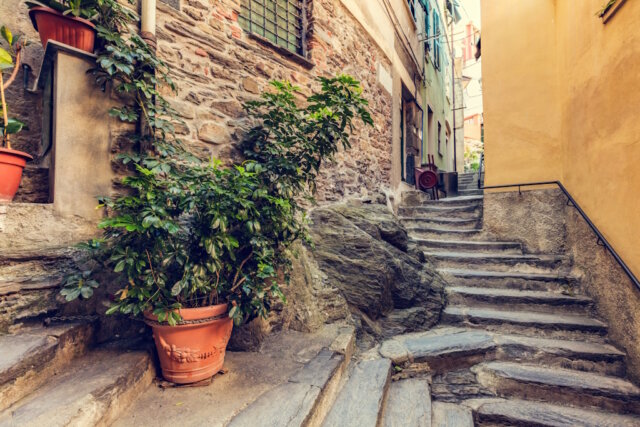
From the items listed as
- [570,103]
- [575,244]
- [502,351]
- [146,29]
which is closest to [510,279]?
[575,244]

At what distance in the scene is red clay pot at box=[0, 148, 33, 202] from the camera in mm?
1748

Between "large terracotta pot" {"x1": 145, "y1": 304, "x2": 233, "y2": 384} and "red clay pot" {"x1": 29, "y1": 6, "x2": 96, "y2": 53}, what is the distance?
1.69 meters

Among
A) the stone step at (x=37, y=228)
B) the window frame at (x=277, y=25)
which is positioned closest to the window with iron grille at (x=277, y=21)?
the window frame at (x=277, y=25)

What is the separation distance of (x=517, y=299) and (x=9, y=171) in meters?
4.19

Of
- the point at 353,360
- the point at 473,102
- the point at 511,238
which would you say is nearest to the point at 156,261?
the point at 353,360

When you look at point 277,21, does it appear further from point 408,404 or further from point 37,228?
point 408,404

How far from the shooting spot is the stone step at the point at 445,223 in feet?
16.1

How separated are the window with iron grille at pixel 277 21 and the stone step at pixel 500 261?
305 centimetres

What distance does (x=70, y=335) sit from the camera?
5.61 feet

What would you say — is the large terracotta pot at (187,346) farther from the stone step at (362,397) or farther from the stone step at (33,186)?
the stone step at (33,186)

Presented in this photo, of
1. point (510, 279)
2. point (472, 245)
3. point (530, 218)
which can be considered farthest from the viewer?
point (472, 245)

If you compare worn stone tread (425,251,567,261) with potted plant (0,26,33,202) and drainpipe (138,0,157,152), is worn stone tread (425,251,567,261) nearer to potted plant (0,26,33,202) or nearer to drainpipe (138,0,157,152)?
drainpipe (138,0,157,152)

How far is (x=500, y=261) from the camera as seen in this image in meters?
3.99

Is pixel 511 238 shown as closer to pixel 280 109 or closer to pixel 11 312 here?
pixel 280 109
